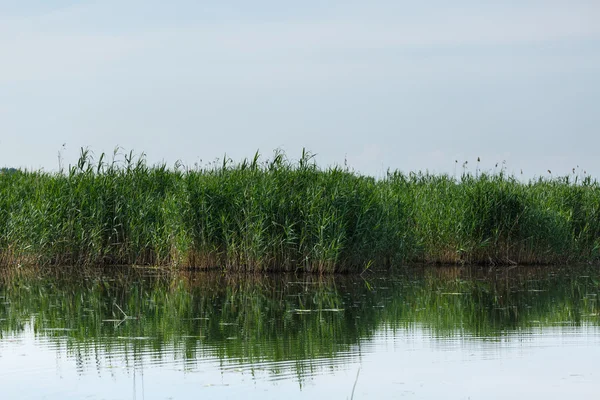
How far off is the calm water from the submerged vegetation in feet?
2.89

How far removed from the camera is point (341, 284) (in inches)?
539

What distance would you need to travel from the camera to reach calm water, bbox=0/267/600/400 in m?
6.40

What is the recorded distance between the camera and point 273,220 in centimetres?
1497

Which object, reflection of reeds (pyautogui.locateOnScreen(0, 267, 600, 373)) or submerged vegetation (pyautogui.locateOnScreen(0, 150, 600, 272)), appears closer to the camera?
reflection of reeds (pyautogui.locateOnScreen(0, 267, 600, 373))

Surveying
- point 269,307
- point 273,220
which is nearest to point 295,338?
point 269,307

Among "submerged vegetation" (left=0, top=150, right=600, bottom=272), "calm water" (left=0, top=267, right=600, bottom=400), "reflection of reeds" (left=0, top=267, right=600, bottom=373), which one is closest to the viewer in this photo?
"calm water" (left=0, top=267, right=600, bottom=400)

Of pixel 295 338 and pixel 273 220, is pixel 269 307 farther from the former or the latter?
pixel 273 220

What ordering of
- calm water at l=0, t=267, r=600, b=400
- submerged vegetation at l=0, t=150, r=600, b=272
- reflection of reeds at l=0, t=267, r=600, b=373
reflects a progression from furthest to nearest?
submerged vegetation at l=0, t=150, r=600, b=272 < reflection of reeds at l=0, t=267, r=600, b=373 < calm water at l=0, t=267, r=600, b=400

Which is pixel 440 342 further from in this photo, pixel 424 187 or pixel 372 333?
pixel 424 187

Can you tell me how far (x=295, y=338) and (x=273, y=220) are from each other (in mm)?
6546

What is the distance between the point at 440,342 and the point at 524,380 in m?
1.81

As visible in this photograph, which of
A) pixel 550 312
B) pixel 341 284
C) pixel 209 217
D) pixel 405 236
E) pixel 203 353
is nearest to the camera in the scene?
pixel 203 353

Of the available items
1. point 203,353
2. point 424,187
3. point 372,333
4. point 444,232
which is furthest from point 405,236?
point 203,353

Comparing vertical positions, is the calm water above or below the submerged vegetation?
below
